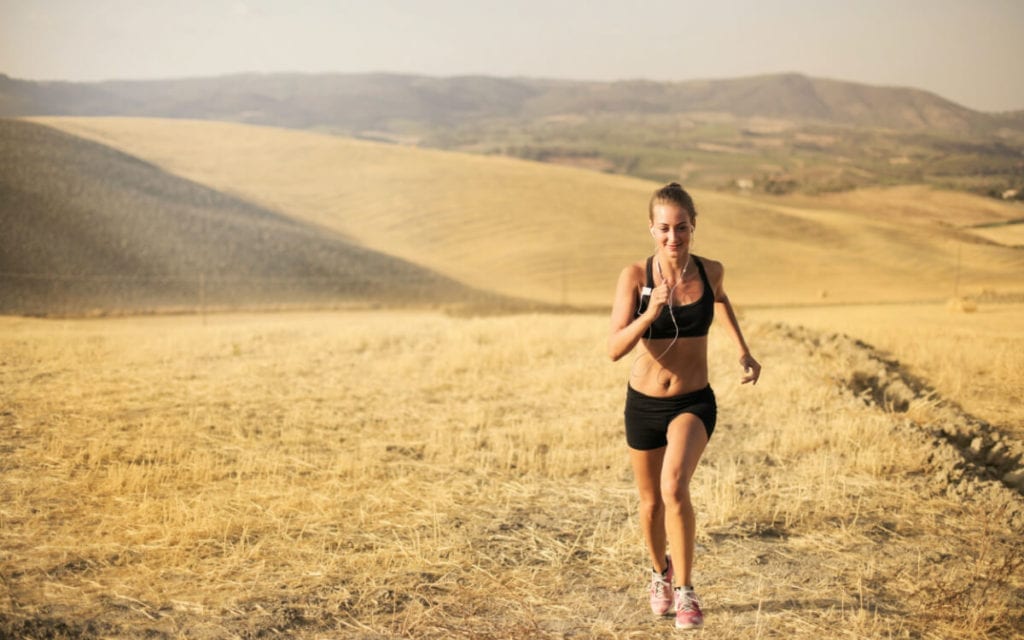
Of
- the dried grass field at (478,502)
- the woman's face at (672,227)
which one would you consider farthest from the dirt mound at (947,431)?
the woman's face at (672,227)

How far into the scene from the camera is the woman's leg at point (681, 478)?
15.2 ft

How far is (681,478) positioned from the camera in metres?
4.64

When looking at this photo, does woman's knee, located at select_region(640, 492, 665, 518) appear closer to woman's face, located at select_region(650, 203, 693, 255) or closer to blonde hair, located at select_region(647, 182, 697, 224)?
woman's face, located at select_region(650, 203, 693, 255)

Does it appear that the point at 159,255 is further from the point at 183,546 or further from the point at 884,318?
the point at 183,546

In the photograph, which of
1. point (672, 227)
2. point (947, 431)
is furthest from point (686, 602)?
point (947, 431)

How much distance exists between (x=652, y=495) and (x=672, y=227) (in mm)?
1403

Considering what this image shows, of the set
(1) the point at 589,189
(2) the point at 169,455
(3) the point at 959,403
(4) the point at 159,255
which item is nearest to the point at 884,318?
(3) the point at 959,403

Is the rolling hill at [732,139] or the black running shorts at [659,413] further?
the rolling hill at [732,139]

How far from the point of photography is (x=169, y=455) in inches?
336

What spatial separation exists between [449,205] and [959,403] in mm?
42558

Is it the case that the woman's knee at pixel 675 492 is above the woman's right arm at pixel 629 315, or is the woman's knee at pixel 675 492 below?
below

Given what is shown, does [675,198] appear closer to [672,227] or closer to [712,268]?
[672,227]

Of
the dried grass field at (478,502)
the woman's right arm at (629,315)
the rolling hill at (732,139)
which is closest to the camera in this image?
the woman's right arm at (629,315)

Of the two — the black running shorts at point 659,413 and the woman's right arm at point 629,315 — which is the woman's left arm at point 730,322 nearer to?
the black running shorts at point 659,413
